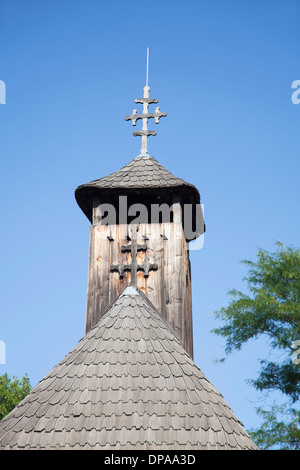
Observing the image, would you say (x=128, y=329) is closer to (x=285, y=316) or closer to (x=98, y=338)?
(x=98, y=338)

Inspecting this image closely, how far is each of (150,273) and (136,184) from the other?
5.33ft

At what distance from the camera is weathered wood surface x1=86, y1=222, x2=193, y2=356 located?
9.59m

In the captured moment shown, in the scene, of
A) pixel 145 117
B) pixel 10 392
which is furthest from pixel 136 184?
pixel 10 392

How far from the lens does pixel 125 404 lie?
6777 mm

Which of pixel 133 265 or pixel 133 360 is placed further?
pixel 133 265

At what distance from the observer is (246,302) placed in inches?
610

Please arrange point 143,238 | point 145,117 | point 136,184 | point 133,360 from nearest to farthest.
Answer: point 133,360
point 143,238
point 136,184
point 145,117

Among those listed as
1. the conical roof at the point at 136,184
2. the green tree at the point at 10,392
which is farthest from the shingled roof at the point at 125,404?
the green tree at the point at 10,392

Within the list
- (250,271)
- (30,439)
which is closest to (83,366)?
(30,439)

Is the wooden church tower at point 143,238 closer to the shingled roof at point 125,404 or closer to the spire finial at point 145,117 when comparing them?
the spire finial at point 145,117

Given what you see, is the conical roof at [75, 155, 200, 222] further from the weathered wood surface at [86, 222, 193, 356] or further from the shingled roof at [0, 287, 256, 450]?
the shingled roof at [0, 287, 256, 450]

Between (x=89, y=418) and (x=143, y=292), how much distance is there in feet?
10.7

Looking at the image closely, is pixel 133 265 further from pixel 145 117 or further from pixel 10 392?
pixel 10 392

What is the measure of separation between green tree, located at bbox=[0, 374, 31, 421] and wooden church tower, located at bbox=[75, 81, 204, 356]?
1338 cm
